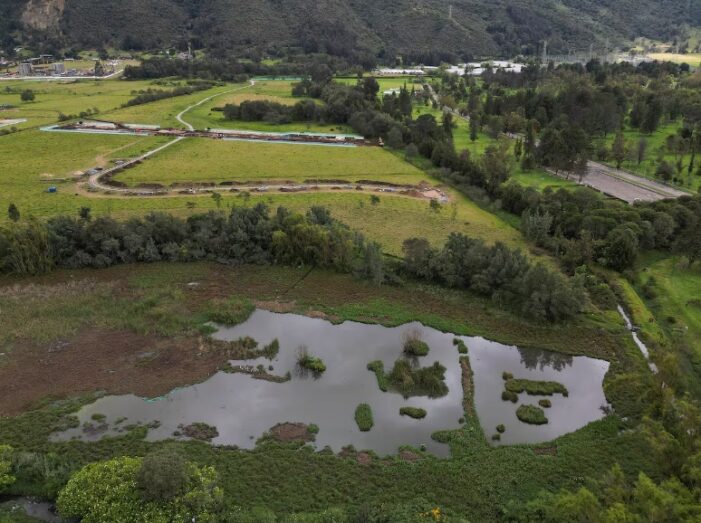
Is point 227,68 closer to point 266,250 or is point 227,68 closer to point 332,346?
point 266,250

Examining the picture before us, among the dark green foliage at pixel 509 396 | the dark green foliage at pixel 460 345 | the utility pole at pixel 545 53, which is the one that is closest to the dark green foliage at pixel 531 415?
the dark green foliage at pixel 509 396

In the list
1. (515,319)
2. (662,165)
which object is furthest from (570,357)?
(662,165)

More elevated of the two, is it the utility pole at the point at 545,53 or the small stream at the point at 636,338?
the utility pole at the point at 545,53

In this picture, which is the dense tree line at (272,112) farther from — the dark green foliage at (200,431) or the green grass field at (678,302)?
the dark green foliage at (200,431)

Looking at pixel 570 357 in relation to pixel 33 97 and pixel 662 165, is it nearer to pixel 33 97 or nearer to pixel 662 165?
pixel 662 165

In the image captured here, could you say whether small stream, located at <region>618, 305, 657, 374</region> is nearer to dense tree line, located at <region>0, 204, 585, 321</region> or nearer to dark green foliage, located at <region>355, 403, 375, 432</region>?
dense tree line, located at <region>0, 204, 585, 321</region>

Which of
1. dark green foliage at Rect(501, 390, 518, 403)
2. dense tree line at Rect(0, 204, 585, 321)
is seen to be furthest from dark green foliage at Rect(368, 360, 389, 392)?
dense tree line at Rect(0, 204, 585, 321)
